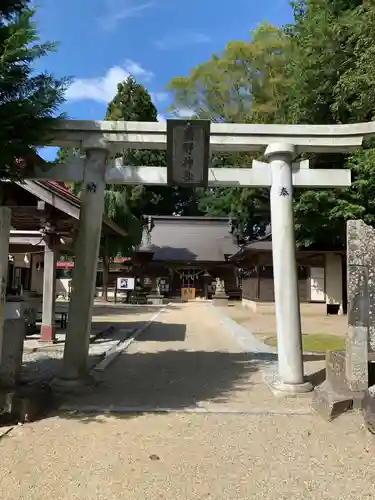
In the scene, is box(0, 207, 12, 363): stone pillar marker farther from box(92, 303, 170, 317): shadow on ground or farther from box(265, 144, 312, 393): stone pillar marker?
box(92, 303, 170, 317): shadow on ground

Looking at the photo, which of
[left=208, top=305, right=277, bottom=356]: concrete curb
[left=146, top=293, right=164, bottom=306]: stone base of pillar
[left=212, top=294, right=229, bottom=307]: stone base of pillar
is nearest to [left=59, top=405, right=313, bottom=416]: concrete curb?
[left=208, top=305, right=277, bottom=356]: concrete curb

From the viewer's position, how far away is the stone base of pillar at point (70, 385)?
6570 millimetres

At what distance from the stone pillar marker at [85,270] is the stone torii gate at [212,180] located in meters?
0.01

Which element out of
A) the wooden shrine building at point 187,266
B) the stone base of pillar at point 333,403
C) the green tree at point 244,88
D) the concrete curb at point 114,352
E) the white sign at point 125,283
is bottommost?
the concrete curb at point 114,352

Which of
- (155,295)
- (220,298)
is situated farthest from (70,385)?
(155,295)

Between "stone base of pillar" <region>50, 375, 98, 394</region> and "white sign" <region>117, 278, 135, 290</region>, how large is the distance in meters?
23.8

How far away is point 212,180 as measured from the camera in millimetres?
7258

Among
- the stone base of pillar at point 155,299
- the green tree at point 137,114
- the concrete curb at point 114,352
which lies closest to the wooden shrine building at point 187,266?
the stone base of pillar at point 155,299

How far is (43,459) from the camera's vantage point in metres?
4.18

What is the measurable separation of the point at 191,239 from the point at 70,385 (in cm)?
3597

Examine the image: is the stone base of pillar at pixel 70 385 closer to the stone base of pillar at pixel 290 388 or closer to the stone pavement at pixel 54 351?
the stone pavement at pixel 54 351

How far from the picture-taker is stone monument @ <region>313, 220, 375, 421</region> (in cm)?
561

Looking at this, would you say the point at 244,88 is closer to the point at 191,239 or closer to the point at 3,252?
the point at 191,239

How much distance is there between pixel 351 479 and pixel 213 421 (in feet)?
6.20
